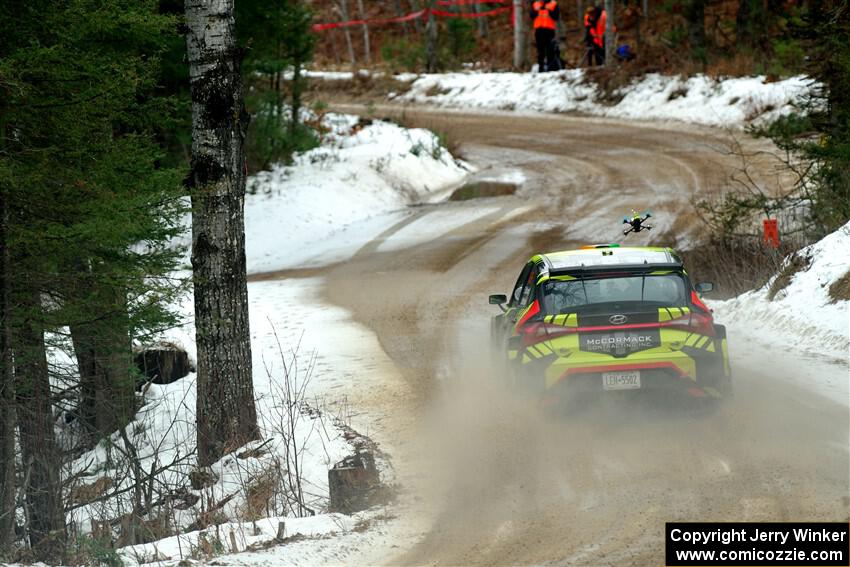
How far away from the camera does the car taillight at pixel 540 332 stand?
→ 961cm

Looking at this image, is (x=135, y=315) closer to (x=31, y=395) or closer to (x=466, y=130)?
(x=31, y=395)

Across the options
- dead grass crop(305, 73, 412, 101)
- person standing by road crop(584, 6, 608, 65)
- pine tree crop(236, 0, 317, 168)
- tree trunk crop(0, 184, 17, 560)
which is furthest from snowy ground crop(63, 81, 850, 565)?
dead grass crop(305, 73, 412, 101)

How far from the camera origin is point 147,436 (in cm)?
1198

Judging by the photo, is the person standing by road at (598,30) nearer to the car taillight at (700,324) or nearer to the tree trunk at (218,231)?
the car taillight at (700,324)

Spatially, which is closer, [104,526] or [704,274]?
[104,526]

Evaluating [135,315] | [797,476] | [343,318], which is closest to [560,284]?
[797,476]

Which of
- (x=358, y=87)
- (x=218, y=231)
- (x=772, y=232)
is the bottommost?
(x=772, y=232)

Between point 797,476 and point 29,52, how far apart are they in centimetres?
680

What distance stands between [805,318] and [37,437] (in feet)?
29.4

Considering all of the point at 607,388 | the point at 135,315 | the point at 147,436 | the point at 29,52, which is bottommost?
the point at 147,436

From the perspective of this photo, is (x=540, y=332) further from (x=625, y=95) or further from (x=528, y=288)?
(x=625, y=95)

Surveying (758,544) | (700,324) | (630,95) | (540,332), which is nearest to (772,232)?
(700,324)

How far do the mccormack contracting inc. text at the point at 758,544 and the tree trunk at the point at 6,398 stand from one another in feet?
17.4

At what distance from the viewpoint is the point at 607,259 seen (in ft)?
33.2
